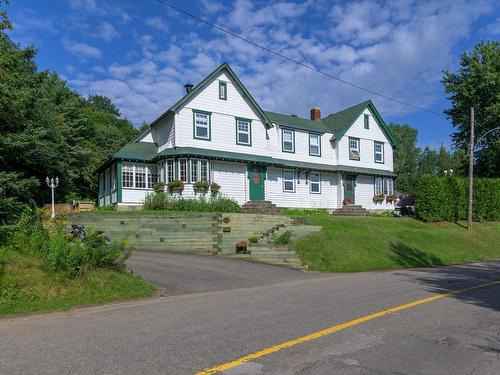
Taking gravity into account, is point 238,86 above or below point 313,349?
above

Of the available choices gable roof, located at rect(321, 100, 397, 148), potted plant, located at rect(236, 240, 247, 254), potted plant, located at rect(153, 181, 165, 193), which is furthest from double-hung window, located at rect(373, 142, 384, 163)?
potted plant, located at rect(236, 240, 247, 254)

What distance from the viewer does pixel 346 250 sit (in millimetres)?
19438

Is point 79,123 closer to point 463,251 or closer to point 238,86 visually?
point 238,86

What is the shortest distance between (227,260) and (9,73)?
9.65 meters

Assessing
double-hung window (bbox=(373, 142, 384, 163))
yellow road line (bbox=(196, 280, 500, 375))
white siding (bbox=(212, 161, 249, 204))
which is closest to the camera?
A: yellow road line (bbox=(196, 280, 500, 375))

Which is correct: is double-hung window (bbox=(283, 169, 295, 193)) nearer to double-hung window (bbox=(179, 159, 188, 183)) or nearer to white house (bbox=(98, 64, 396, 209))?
white house (bbox=(98, 64, 396, 209))

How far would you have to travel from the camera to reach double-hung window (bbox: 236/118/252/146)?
97.1 ft

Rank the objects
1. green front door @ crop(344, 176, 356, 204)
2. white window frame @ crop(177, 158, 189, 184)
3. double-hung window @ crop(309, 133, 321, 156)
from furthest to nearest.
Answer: green front door @ crop(344, 176, 356, 204)
double-hung window @ crop(309, 133, 321, 156)
white window frame @ crop(177, 158, 189, 184)

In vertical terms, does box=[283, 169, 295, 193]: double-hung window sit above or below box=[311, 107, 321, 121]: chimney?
below

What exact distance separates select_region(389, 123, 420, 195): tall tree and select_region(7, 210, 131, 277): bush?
265ft

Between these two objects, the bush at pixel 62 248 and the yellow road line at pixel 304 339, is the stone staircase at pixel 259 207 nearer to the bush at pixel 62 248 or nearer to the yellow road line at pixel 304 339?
the bush at pixel 62 248

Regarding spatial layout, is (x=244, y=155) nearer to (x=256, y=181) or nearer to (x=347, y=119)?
(x=256, y=181)

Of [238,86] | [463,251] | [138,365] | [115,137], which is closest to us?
[138,365]

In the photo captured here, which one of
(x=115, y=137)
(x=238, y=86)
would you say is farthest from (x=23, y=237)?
(x=115, y=137)
